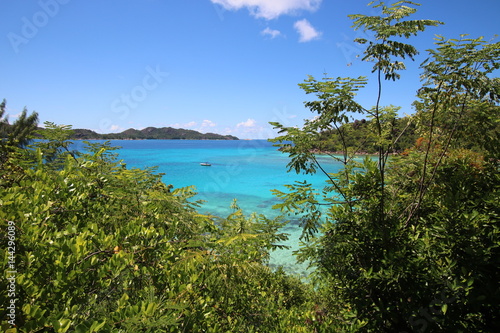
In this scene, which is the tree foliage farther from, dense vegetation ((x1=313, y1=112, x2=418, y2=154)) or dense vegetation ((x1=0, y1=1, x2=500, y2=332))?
dense vegetation ((x1=313, y1=112, x2=418, y2=154))

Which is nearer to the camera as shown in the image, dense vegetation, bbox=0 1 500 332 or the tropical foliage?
dense vegetation, bbox=0 1 500 332

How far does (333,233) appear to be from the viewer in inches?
136

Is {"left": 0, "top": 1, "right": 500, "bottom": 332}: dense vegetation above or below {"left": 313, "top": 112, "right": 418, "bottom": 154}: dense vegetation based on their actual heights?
below

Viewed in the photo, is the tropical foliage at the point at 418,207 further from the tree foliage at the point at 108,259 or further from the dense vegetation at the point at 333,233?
the tree foliage at the point at 108,259

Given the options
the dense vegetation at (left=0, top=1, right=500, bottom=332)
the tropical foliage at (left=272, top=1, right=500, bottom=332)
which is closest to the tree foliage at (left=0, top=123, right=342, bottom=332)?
the dense vegetation at (left=0, top=1, right=500, bottom=332)

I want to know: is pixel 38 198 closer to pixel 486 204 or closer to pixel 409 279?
pixel 409 279

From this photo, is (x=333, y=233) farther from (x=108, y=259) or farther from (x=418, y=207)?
(x=108, y=259)

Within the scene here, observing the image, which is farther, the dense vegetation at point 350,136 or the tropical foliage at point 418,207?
the dense vegetation at point 350,136

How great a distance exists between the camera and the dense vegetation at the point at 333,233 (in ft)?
5.76

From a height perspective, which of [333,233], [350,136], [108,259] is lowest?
[333,233]

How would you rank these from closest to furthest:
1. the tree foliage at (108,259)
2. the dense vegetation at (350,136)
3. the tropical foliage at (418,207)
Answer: the tree foliage at (108,259) → the tropical foliage at (418,207) → the dense vegetation at (350,136)

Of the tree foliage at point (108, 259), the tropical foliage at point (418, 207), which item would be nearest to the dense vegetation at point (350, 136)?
the tropical foliage at point (418, 207)

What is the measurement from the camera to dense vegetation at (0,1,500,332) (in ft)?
5.76

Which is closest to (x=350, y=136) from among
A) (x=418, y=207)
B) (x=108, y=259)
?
(x=418, y=207)
